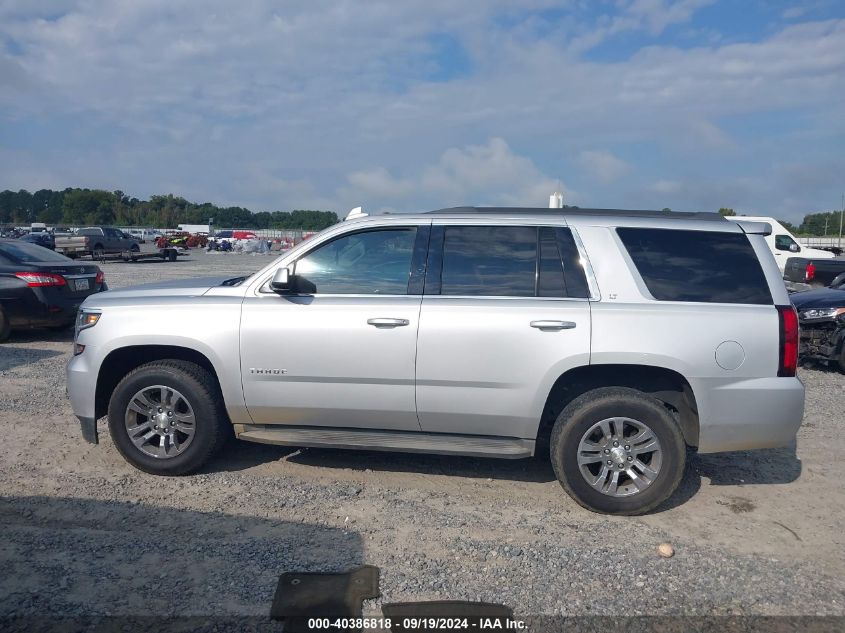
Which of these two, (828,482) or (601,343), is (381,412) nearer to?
(601,343)

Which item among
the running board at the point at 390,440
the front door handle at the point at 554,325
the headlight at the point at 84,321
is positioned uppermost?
the front door handle at the point at 554,325

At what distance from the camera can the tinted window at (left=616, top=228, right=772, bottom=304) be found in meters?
4.66

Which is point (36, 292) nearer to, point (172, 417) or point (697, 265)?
point (172, 417)

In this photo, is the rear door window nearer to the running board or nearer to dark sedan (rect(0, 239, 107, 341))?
the running board

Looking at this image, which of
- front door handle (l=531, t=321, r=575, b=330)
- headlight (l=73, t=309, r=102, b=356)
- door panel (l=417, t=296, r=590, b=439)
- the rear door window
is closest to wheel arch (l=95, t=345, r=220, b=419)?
headlight (l=73, t=309, r=102, b=356)

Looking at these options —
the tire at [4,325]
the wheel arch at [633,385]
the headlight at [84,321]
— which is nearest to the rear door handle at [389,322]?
the wheel arch at [633,385]

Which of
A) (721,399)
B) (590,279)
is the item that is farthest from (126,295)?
(721,399)

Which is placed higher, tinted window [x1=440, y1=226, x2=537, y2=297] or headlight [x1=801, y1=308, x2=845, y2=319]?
tinted window [x1=440, y1=226, x2=537, y2=297]

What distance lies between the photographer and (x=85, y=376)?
16.9 ft

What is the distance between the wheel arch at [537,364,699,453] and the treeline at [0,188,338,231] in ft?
321

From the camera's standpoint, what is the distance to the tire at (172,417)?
5031 mm

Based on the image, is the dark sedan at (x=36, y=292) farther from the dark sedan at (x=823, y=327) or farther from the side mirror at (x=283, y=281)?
the dark sedan at (x=823, y=327)

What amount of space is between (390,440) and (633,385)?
1709 mm

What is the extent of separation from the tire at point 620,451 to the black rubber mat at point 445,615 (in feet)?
4.36
